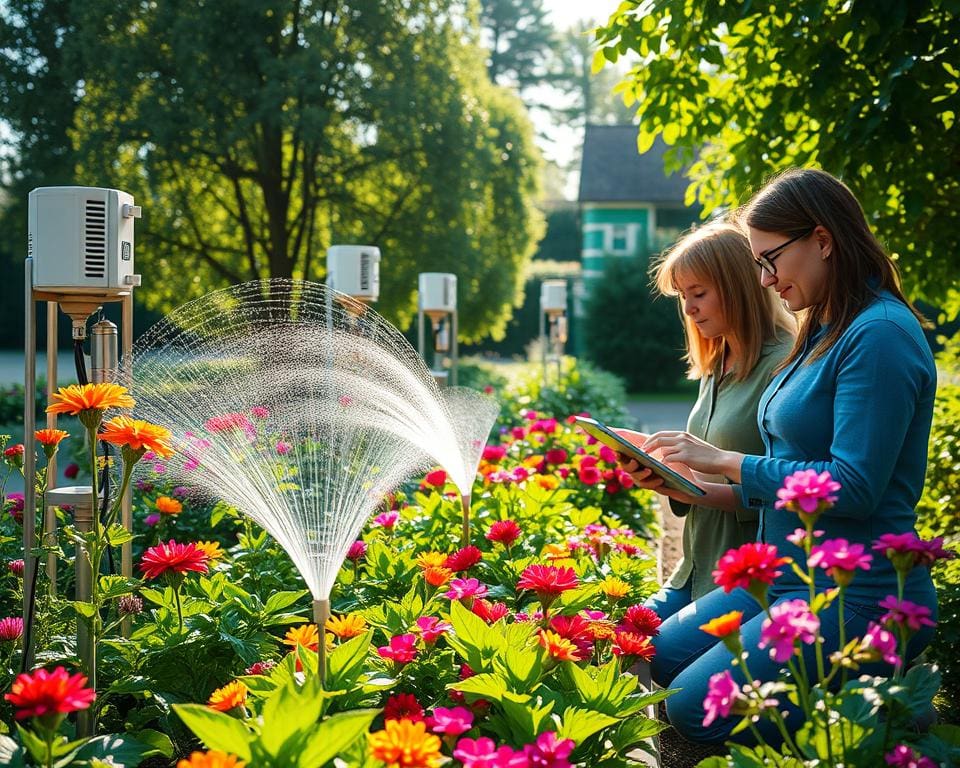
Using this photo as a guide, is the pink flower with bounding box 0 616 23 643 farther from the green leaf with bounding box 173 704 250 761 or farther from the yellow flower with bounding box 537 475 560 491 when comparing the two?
the yellow flower with bounding box 537 475 560 491

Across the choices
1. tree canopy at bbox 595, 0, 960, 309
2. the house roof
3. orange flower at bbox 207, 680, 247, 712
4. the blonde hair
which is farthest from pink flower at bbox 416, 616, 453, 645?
the house roof

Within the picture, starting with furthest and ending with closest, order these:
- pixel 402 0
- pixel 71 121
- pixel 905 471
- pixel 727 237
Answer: pixel 71 121 → pixel 402 0 → pixel 727 237 → pixel 905 471

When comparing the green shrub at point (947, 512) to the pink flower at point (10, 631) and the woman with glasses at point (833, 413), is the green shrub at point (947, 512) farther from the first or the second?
the pink flower at point (10, 631)

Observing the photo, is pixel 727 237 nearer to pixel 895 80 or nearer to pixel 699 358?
pixel 699 358

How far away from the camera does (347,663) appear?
71.9 inches

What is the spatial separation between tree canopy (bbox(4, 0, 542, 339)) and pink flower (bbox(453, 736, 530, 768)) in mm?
12995

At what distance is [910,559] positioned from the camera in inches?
57.5

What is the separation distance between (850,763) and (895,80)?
2556mm

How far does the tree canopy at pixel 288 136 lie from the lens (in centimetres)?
1360

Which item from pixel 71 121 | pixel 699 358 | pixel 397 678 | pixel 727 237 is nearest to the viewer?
pixel 397 678

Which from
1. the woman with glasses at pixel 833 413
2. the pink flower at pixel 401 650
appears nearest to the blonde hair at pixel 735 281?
the woman with glasses at pixel 833 413

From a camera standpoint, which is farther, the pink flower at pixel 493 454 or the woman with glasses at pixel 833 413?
the pink flower at pixel 493 454

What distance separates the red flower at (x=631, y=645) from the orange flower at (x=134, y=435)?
3.08ft

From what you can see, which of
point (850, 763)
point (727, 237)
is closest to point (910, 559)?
point (850, 763)
